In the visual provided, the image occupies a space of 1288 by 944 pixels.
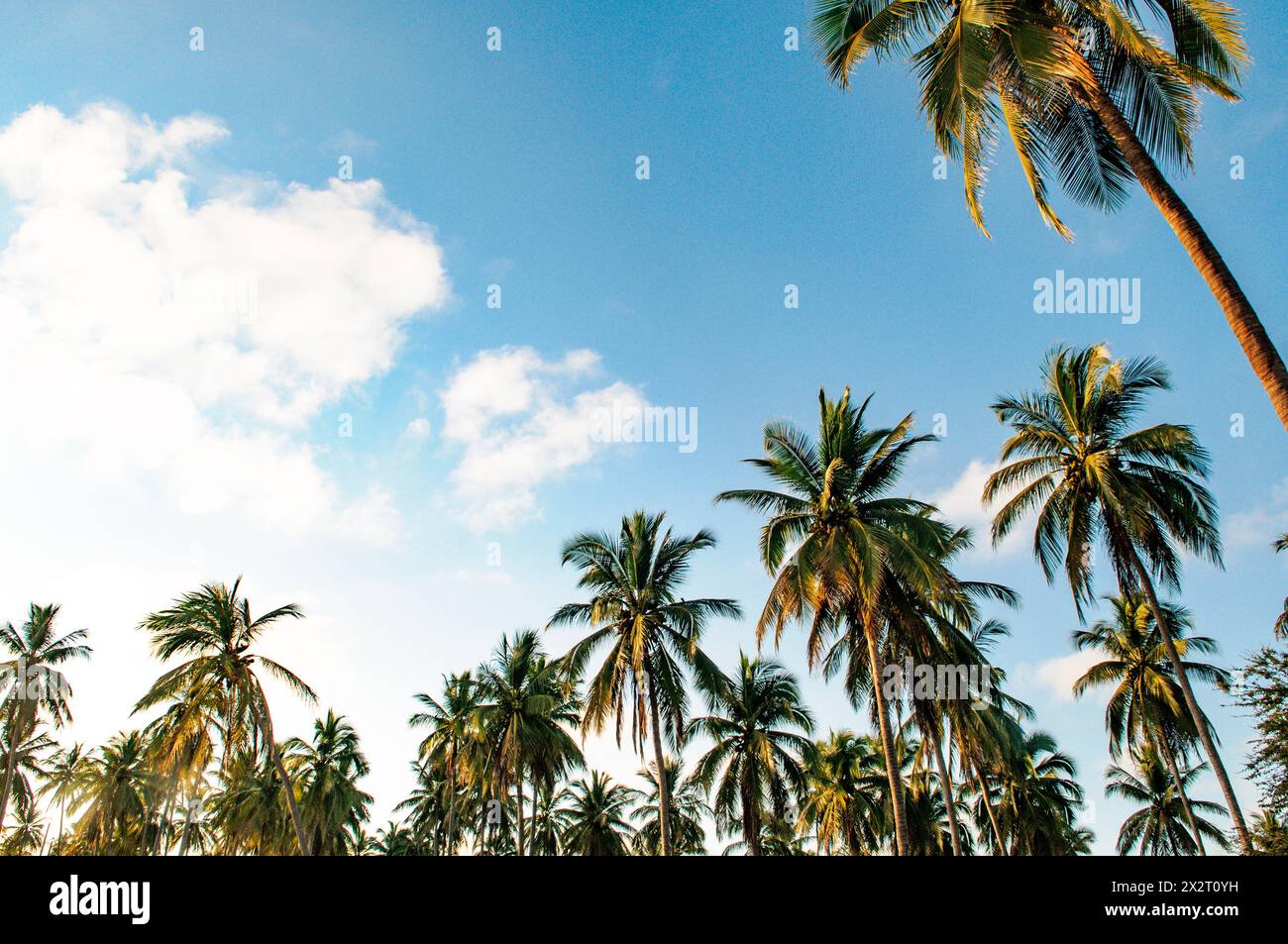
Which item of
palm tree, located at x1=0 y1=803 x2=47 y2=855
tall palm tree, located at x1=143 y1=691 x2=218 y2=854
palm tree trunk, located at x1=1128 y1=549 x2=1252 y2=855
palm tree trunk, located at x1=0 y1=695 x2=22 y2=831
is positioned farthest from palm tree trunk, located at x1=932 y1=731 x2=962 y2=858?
palm tree, located at x1=0 y1=803 x2=47 y2=855

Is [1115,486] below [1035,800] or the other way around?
the other way around

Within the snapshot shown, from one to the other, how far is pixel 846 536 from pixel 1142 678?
19160 mm

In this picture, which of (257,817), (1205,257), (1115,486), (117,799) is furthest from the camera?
(117,799)

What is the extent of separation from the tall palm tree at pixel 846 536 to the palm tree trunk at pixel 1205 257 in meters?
10.7

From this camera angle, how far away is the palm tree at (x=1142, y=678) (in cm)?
2917

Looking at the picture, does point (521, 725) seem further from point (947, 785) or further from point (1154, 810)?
point (1154, 810)

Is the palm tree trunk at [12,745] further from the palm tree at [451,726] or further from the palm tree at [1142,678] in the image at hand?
the palm tree at [1142,678]

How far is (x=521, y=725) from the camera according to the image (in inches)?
1233

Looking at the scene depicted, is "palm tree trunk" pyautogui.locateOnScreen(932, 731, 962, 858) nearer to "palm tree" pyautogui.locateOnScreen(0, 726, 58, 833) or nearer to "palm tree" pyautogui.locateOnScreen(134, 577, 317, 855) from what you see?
"palm tree" pyautogui.locateOnScreen(134, 577, 317, 855)

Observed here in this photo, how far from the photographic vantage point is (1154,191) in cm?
938

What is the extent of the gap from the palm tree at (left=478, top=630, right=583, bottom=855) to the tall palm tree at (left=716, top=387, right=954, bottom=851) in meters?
13.9

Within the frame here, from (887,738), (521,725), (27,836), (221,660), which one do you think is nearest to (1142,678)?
(887,738)

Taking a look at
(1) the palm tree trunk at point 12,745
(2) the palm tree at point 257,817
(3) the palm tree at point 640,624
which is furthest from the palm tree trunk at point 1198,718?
(1) the palm tree trunk at point 12,745
